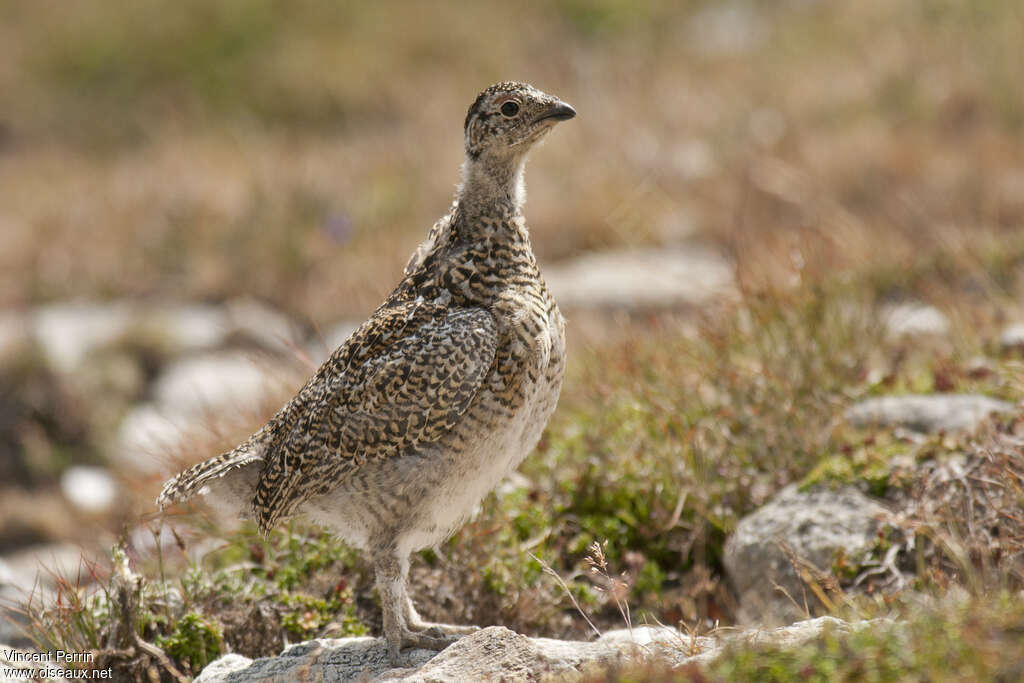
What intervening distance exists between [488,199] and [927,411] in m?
2.39

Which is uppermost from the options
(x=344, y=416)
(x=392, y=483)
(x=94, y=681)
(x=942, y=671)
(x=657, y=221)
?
(x=657, y=221)

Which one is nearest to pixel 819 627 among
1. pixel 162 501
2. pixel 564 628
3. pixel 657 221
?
pixel 564 628

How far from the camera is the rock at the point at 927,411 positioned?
514 cm

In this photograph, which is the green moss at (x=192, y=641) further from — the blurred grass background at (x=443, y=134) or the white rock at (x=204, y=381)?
the white rock at (x=204, y=381)

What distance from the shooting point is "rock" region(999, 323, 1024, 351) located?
A: 578 centimetres

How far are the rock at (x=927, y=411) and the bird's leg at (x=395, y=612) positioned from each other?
7.80 ft

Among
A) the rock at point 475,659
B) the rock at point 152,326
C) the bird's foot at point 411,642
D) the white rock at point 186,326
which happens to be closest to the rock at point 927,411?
the rock at point 475,659

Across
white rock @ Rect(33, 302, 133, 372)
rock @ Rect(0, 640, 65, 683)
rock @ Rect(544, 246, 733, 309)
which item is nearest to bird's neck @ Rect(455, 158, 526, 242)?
rock @ Rect(0, 640, 65, 683)

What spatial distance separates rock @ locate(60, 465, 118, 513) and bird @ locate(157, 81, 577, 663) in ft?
12.5

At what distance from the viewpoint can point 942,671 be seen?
278 cm

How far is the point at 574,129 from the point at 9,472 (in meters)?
7.53

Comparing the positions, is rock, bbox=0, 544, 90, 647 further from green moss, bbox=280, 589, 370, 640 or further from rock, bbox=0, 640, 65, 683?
green moss, bbox=280, 589, 370, 640

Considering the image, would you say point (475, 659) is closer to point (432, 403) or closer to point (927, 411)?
point (432, 403)

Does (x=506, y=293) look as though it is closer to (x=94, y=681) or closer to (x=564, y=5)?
(x=94, y=681)
